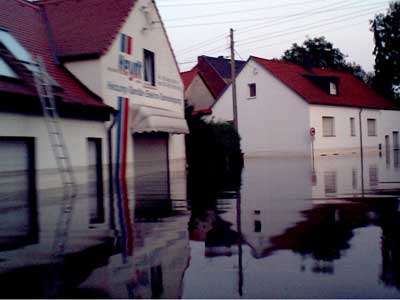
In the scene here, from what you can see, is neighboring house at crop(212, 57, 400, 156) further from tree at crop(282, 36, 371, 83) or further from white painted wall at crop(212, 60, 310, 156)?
tree at crop(282, 36, 371, 83)

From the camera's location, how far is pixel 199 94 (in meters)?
49.1

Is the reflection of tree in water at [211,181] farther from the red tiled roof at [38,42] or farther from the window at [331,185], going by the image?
the red tiled roof at [38,42]

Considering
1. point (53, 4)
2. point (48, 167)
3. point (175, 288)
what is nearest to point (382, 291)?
point (175, 288)

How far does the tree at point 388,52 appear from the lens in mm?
53016

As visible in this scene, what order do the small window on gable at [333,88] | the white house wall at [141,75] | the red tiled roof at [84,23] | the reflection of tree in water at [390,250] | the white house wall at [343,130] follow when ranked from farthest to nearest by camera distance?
the small window on gable at [333,88] → the white house wall at [343,130] → the white house wall at [141,75] → the red tiled roof at [84,23] → the reflection of tree in water at [390,250]

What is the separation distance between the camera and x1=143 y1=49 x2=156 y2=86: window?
70.2 ft

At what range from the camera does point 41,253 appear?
6.59m

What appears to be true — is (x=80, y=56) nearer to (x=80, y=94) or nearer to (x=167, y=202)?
(x=80, y=94)

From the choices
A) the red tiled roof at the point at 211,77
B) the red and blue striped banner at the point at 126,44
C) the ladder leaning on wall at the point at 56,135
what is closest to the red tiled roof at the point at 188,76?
the red tiled roof at the point at 211,77

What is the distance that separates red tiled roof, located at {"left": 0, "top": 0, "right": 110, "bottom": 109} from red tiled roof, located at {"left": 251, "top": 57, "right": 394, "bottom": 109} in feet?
68.2

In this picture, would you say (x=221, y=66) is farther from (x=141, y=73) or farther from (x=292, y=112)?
(x=141, y=73)

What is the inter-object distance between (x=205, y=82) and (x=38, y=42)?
31.9m

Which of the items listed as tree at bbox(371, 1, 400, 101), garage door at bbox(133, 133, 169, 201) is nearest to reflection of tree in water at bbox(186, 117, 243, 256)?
garage door at bbox(133, 133, 169, 201)

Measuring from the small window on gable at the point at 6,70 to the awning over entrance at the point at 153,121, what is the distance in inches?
228
